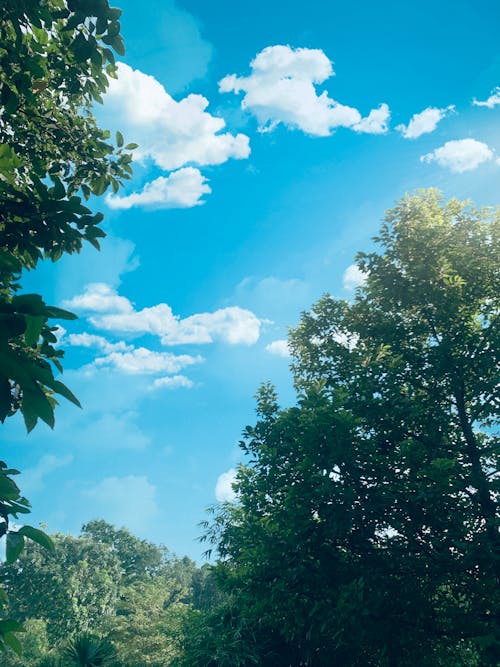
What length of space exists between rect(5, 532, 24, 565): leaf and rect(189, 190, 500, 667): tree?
8.04 meters

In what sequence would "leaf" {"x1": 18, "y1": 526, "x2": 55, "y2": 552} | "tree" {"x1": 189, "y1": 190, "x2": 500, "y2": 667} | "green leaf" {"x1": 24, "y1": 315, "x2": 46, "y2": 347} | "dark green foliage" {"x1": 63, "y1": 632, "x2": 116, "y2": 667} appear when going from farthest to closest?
"dark green foliage" {"x1": 63, "y1": 632, "x2": 116, "y2": 667} → "tree" {"x1": 189, "y1": 190, "x2": 500, "y2": 667} → "leaf" {"x1": 18, "y1": 526, "x2": 55, "y2": 552} → "green leaf" {"x1": 24, "y1": 315, "x2": 46, "y2": 347}

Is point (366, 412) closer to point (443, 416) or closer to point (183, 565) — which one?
point (443, 416)

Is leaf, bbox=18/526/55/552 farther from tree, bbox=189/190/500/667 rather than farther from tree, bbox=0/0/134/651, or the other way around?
tree, bbox=189/190/500/667

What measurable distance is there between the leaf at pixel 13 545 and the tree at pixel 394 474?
26.4 ft

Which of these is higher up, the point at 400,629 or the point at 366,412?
the point at 366,412

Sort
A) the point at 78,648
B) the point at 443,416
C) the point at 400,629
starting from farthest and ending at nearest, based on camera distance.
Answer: the point at 78,648
the point at 443,416
the point at 400,629

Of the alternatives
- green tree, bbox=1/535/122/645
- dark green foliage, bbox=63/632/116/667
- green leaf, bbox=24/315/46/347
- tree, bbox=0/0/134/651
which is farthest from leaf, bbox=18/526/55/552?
green tree, bbox=1/535/122/645

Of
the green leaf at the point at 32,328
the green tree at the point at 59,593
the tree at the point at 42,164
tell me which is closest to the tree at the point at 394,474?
the tree at the point at 42,164

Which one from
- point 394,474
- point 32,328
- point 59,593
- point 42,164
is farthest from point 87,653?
point 59,593

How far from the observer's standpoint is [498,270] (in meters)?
12.2

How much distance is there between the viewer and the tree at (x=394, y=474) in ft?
31.3

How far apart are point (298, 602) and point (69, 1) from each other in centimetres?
1150

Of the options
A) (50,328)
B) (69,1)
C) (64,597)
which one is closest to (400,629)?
(50,328)

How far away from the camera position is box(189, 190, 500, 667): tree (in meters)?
9.53
